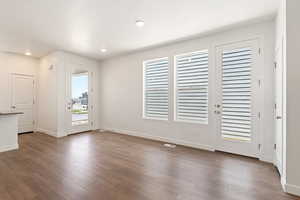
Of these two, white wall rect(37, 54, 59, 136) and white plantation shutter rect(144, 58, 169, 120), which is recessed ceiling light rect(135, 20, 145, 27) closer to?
white plantation shutter rect(144, 58, 169, 120)

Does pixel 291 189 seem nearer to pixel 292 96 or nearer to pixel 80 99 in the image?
pixel 292 96

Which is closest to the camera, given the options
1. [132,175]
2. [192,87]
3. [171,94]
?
[132,175]

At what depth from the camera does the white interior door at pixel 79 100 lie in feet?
18.5

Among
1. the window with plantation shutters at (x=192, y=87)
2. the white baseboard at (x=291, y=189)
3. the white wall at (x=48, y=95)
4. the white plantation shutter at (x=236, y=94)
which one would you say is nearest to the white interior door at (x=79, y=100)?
the white wall at (x=48, y=95)

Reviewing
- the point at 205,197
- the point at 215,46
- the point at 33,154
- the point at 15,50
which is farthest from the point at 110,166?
the point at 15,50

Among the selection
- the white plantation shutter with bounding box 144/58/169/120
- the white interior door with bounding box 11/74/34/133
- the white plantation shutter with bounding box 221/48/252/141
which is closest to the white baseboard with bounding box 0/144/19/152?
the white interior door with bounding box 11/74/34/133

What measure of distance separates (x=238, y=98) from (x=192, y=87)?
1116 mm

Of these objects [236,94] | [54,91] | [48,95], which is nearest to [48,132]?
[48,95]

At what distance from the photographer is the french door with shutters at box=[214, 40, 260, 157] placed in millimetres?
3363

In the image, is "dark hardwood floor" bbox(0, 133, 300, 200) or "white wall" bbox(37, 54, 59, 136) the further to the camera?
"white wall" bbox(37, 54, 59, 136)

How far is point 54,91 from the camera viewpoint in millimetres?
5383

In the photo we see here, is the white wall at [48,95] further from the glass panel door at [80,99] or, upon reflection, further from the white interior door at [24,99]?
the glass panel door at [80,99]

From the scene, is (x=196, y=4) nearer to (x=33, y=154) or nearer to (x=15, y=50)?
(x=33, y=154)

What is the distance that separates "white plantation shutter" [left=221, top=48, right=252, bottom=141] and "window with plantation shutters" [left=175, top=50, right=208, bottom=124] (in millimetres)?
463
